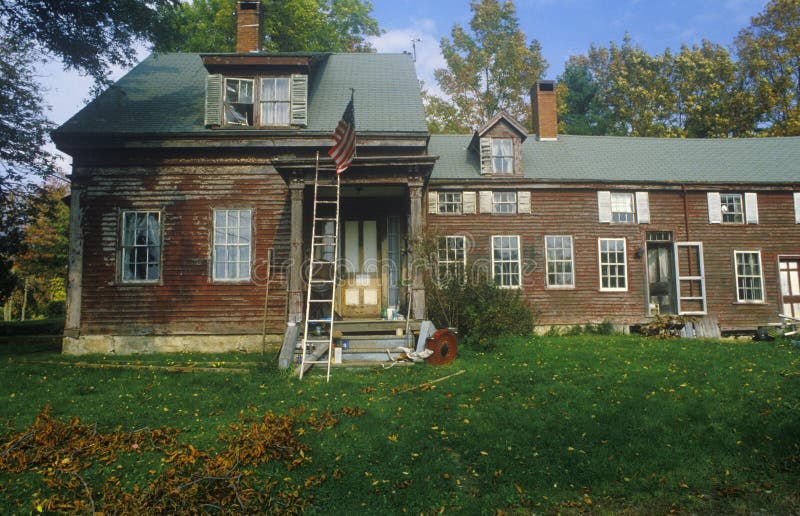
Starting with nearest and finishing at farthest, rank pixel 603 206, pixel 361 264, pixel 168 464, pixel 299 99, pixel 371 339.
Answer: pixel 168 464 → pixel 371 339 → pixel 299 99 → pixel 361 264 → pixel 603 206

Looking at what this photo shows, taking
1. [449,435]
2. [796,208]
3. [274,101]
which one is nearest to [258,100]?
[274,101]

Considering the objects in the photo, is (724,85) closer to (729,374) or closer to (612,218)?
(612,218)

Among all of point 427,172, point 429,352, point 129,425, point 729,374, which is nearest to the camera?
point 129,425

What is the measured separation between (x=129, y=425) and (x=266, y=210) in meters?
7.43

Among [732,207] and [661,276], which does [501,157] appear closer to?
[661,276]

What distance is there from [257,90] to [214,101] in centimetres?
119

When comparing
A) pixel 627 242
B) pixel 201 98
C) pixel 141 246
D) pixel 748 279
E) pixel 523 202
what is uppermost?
pixel 201 98

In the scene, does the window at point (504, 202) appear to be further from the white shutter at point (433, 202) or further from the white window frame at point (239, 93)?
the white window frame at point (239, 93)

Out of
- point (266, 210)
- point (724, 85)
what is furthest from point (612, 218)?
point (724, 85)

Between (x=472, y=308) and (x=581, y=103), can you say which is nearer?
(x=472, y=308)

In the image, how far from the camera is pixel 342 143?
401 inches

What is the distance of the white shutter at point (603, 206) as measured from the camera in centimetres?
1590

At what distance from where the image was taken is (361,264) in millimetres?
13836

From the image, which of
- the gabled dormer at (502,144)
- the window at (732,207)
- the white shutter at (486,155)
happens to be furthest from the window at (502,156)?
the window at (732,207)
